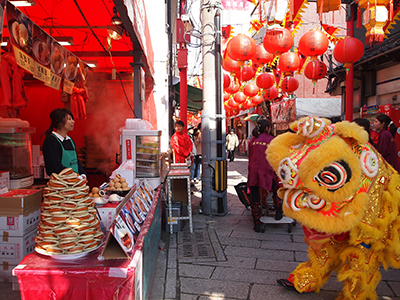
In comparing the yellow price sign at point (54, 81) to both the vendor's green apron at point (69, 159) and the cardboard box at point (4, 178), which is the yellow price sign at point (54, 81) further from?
the vendor's green apron at point (69, 159)

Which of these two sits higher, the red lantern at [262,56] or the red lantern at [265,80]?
the red lantern at [262,56]

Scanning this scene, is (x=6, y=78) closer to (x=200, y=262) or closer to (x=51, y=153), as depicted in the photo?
(x=51, y=153)

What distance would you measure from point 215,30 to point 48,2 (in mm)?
3434

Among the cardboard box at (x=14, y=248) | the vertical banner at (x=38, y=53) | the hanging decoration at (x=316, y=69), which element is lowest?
the cardboard box at (x=14, y=248)

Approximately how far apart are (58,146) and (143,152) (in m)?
1.73

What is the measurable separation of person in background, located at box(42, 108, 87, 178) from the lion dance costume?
2.34m

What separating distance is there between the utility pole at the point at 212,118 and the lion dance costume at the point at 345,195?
11.8 ft

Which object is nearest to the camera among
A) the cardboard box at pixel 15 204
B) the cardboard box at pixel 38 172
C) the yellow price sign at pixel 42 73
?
the cardboard box at pixel 15 204

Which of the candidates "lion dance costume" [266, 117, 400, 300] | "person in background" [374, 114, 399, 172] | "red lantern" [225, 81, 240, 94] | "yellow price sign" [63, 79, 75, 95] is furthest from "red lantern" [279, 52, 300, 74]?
"lion dance costume" [266, 117, 400, 300]

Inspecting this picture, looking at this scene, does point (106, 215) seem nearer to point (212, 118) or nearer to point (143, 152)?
point (143, 152)

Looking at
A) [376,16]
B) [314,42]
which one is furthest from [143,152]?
[314,42]

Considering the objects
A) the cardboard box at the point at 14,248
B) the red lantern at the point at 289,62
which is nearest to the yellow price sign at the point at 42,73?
the cardboard box at the point at 14,248

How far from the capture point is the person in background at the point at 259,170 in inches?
217

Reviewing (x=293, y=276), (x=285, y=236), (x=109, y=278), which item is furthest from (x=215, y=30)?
(x=109, y=278)
